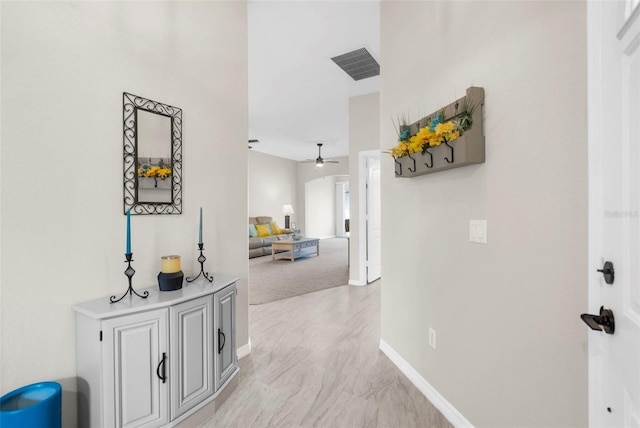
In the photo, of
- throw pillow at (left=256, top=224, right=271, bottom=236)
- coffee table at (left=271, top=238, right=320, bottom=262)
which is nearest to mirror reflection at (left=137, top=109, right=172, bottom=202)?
coffee table at (left=271, top=238, right=320, bottom=262)

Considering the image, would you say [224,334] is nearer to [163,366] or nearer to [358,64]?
[163,366]

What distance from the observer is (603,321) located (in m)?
0.90

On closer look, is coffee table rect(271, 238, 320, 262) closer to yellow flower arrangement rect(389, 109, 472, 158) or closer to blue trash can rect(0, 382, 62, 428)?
yellow flower arrangement rect(389, 109, 472, 158)

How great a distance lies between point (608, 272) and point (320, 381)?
1.89m

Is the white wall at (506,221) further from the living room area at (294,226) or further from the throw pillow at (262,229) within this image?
the throw pillow at (262,229)

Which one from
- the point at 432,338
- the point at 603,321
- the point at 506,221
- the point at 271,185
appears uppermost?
the point at 271,185

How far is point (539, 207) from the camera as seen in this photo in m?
1.27

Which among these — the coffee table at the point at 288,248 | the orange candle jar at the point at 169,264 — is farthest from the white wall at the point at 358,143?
the orange candle jar at the point at 169,264

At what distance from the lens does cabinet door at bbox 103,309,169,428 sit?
146 centimetres

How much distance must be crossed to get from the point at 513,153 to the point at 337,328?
247 centimetres

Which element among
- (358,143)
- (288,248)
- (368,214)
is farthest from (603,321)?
(288,248)

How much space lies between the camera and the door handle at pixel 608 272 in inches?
35.4

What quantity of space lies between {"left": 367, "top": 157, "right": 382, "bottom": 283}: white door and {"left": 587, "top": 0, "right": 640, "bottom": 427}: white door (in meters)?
3.90

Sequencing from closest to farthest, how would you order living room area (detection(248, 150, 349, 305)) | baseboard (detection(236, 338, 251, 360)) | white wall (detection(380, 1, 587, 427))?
white wall (detection(380, 1, 587, 427)), baseboard (detection(236, 338, 251, 360)), living room area (detection(248, 150, 349, 305))
